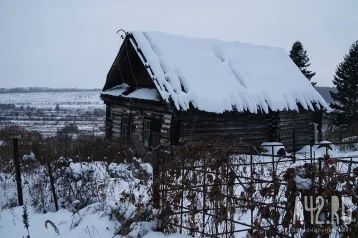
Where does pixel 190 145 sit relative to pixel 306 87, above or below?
below

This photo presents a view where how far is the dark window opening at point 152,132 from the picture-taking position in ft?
51.9

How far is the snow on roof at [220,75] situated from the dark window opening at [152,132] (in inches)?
83.7

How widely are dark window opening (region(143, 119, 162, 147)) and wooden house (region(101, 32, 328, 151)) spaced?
0.04 meters

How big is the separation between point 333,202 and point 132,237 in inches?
123

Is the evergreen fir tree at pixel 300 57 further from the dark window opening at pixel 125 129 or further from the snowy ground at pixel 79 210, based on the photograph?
the snowy ground at pixel 79 210

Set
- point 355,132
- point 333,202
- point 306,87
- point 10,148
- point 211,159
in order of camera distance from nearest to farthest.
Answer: point 333,202 → point 211,159 → point 10,148 → point 306,87 → point 355,132

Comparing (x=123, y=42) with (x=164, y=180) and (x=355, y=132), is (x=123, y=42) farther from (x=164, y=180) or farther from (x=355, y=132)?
(x=355, y=132)

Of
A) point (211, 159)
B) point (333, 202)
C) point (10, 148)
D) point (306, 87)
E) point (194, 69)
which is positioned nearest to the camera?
point (333, 202)

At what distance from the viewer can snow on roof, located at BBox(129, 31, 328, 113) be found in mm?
14820

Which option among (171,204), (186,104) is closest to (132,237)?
(171,204)

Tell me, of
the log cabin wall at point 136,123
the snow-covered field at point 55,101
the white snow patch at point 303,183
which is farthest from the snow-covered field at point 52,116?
the white snow patch at point 303,183

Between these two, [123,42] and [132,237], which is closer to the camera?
[132,237]

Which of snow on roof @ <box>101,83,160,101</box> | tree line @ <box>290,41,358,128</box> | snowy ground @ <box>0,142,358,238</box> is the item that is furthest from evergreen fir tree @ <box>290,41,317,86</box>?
snowy ground @ <box>0,142,358,238</box>

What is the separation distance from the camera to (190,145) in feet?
19.0
